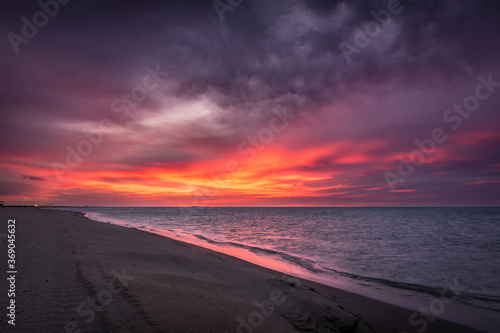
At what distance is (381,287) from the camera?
42.4 ft

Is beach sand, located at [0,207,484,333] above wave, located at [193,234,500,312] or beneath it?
above

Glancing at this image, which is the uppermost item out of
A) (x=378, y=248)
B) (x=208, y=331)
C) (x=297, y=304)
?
(x=208, y=331)

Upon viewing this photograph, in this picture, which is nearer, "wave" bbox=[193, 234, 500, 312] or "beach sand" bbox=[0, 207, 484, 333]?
"beach sand" bbox=[0, 207, 484, 333]

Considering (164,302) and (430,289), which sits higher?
(164,302)

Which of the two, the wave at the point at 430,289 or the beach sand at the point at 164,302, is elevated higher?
the beach sand at the point at 164,302

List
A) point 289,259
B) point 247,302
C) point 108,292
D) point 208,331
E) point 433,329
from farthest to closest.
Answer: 1. point 289,259
2. point 433,329
3. point 247,302
4. point 108,292
5. point 208,331

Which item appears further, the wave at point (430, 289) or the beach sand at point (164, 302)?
the wave at point (430, 289)

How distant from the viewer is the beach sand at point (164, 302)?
5.37 meters

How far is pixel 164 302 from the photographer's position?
6.32m

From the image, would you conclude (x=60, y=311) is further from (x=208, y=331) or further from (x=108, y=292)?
(x=208, y=331)

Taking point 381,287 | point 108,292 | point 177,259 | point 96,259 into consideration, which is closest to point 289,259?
point 381,287

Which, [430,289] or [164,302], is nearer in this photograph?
[164,302]

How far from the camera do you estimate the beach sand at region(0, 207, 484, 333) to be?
5.37 m

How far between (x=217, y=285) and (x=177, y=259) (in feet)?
15.5
